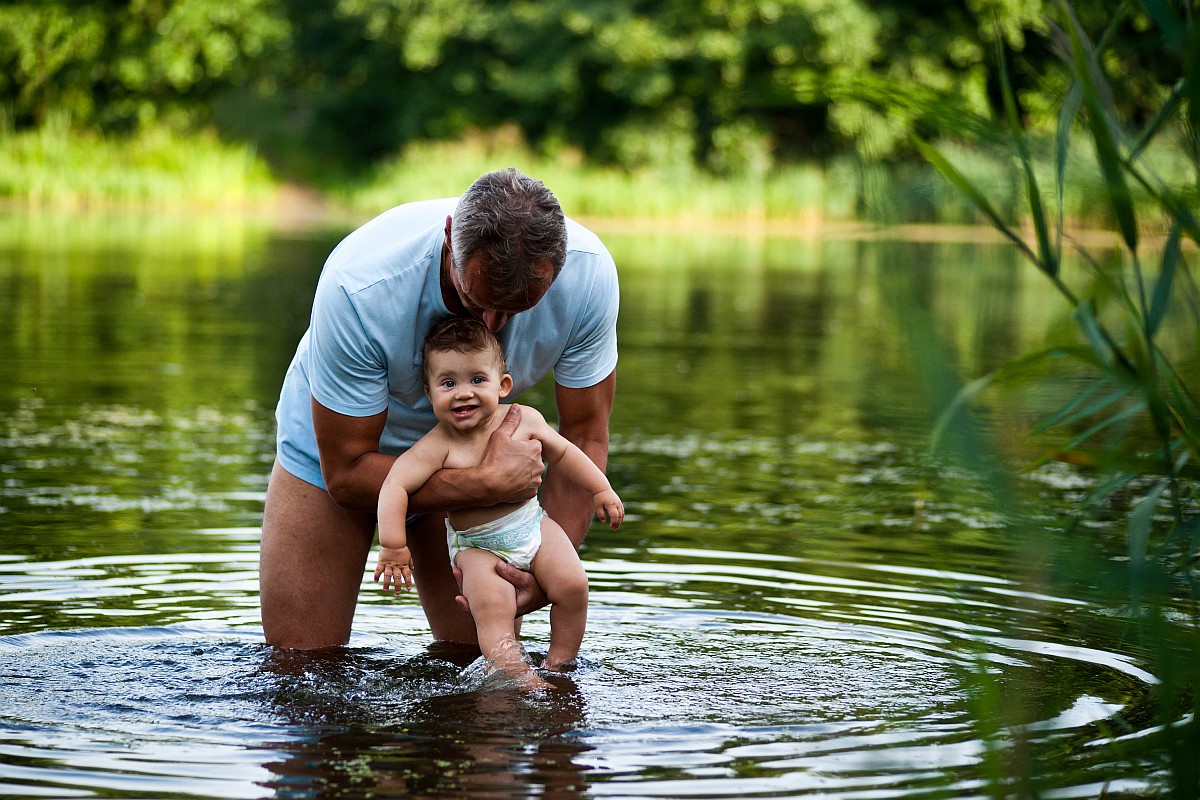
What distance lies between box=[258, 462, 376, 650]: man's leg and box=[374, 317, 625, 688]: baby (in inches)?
12.8

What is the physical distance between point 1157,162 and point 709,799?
5.05 ft

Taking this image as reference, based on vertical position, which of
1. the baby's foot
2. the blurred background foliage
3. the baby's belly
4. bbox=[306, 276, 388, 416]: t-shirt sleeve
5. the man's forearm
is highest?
the blurred background foliage

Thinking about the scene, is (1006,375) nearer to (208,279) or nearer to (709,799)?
(709,799)

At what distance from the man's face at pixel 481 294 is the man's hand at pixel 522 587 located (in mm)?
761

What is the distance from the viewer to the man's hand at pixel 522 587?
14.3 feet

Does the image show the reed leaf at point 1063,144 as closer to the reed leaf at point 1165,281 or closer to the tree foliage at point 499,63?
the reed leaf at point 1165,281

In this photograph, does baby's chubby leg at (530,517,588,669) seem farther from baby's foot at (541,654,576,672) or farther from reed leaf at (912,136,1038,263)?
reed leaf at (912,136,1038,263)

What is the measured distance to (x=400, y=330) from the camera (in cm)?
410

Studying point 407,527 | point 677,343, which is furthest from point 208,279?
point 407,527

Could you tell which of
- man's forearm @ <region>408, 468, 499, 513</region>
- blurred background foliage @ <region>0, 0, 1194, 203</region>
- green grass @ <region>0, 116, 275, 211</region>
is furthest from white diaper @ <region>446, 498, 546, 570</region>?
blurred background foliage @ <region>0, 0, 1194, 203</region>

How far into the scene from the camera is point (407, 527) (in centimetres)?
477

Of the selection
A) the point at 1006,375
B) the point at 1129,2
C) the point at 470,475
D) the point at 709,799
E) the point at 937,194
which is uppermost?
the point at 1129,2

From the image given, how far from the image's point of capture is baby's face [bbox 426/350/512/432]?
4.11 m

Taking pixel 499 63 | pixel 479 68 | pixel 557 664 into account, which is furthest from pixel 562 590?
pixel 479 68
